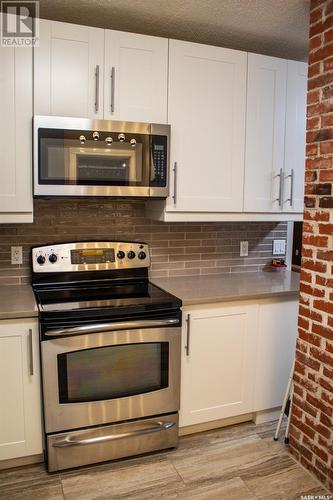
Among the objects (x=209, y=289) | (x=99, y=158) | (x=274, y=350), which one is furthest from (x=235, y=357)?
(x=99, y=158)

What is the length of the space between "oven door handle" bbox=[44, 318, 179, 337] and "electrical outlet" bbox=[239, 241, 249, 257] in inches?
40.8

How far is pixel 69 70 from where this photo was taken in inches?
86.9

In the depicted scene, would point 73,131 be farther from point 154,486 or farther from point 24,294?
point 154,486

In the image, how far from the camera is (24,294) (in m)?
2.35

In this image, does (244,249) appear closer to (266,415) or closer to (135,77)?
(266,415)

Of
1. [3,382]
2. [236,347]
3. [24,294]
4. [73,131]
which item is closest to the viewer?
[3,382]

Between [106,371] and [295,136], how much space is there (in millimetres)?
1892

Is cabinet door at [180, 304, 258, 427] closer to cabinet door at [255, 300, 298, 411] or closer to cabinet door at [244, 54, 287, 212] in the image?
cabinet door at [255, 300, 298, 411]

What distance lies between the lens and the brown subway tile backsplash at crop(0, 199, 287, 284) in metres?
2.54

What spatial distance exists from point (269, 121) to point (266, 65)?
0.34 meters

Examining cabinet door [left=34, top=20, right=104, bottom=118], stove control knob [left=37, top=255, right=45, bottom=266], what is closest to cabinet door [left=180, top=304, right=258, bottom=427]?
stove control knob [left=37, top=255, right=45, bottom=266]

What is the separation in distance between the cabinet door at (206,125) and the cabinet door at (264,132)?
0.06 meters

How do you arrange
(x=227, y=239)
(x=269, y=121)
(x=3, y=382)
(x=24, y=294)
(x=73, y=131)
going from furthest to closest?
(x=227, y=239), (x=269, y=121), (x=24, y=294), (x=73, y=131), (x=3, y=382)

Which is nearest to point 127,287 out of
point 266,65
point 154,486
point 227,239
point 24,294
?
point 24,294
